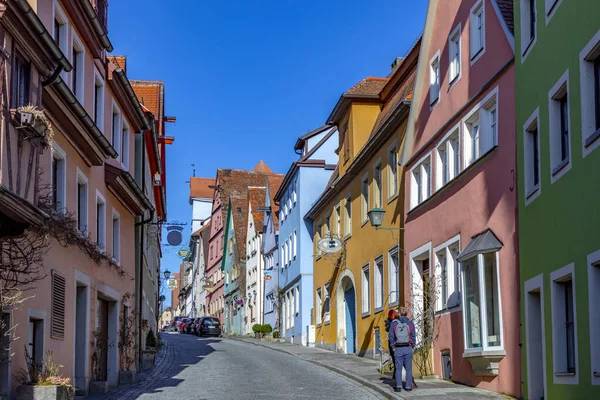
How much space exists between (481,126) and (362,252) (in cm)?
1160

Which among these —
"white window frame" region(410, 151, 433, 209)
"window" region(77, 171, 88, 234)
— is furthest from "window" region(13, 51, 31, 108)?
"white window frame" region(410, 151, 433, 209)

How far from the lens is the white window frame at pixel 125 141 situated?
80.4 feet

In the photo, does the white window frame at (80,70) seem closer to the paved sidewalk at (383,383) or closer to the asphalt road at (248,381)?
the asphalt road at (248,381)

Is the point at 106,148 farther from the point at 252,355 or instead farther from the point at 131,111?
Result: the point at 252,355

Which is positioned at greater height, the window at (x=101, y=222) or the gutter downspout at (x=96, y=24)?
the gutter downspout at (x=96, y=24)

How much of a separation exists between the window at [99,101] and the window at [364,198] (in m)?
10.7

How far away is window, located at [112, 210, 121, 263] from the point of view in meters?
23.3

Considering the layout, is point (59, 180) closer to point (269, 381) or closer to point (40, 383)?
point (40, 383)

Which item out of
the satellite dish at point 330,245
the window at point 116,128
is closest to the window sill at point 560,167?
the window at point 116,128

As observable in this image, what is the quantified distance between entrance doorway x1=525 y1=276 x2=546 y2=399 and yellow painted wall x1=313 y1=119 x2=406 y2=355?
897 cm

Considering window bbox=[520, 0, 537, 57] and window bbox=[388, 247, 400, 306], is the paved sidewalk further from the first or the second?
window bbox=[520, 0, 537, 57]

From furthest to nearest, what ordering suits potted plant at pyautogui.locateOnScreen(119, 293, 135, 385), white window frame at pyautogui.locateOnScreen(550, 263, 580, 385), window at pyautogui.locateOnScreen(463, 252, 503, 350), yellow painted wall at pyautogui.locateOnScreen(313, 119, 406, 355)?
yellow painted wall at pyautogui.locateOnScreen(313, 119, 406, 355) → potted plant at pyautogui.locateOnScreen(119, 293, 135, 385) → window at pyautogui.locateOnScreen(463, 252, 503, 350) → white window frame at pyautogui.locateOnScreen(550, 263, 580, 385)

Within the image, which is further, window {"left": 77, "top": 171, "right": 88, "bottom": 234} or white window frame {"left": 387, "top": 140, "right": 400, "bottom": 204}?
white window frame {"left": 387, "top": 140, "right": 400, "bottom": 204}

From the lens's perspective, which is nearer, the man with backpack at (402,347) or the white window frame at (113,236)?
the man with backpack at (402,347)
